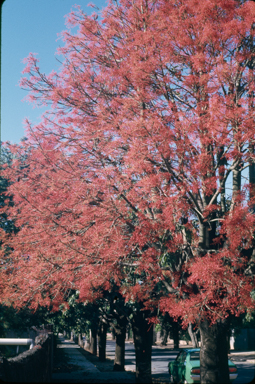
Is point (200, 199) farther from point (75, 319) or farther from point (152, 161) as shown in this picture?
point (75, 319)

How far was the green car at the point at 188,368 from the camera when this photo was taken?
12992 mm

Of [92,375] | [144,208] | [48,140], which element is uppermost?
[48,140]

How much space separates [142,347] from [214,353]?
289 inches

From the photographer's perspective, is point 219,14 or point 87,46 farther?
point 87,46

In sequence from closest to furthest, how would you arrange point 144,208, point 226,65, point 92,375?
point 226,65 → point 144,208 → point 92,375

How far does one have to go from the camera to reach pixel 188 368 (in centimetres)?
1320

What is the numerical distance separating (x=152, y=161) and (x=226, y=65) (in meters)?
2.92

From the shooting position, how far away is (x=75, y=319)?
19.0 m

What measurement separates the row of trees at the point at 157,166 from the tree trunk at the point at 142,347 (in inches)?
213

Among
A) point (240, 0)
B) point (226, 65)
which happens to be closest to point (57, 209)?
point (226, 65)

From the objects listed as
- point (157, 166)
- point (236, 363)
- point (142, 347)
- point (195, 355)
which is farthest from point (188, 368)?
point (236, 363)

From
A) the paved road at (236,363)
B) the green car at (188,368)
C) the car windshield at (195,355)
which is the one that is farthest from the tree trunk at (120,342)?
the car windshield at (195,355)

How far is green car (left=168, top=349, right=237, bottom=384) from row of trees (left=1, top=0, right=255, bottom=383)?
12.6 ft

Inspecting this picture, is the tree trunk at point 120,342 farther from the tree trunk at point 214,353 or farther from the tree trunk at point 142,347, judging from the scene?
the tree trunk at point 214,353
